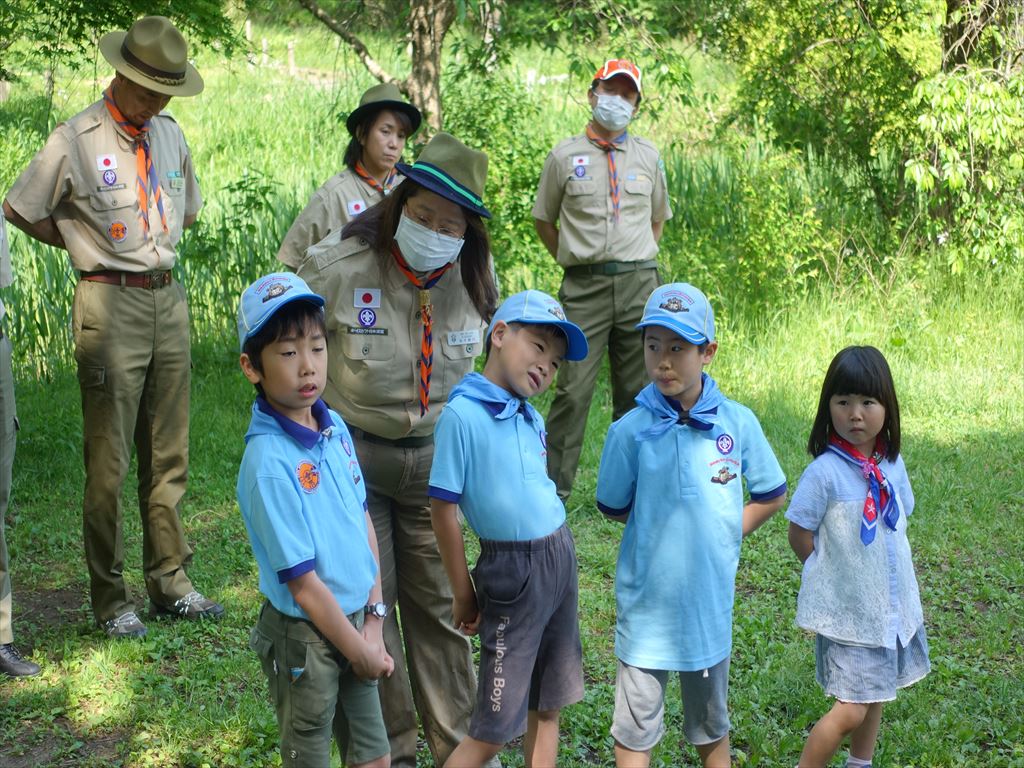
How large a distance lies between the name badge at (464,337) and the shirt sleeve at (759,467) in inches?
33.1

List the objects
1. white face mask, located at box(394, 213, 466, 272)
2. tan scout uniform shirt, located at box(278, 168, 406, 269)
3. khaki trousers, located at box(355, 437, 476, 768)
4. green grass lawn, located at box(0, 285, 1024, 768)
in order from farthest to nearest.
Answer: tan scout uniform shirt, located at box(278, 168, 406, 269) < green grass lawn, located at box(0, 285, 1024, 768) < khaki trousers, located at box(355, 437, 476, 768) < white face mask, located at box(394, 213, 466, 272)

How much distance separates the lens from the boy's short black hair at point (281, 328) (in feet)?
9.04

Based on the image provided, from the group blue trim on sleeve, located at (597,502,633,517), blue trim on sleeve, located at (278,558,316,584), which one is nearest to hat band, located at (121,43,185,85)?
A: blue trim on sleeve, located at (597,502,633,517)

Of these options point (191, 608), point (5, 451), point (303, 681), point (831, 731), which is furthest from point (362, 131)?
point (831, 731)

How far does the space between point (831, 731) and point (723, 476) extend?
0.84 m

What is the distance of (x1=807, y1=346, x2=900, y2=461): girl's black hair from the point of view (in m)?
3.36

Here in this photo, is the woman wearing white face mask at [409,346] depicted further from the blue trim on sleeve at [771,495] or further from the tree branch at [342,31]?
the tree branch at [342,31]

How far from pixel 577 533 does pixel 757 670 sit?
65.7 inches

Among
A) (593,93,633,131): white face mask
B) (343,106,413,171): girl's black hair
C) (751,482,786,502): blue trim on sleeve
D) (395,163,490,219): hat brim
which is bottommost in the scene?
(751,482,786,502): blue trim on sleeve

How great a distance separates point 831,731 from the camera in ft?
11.1

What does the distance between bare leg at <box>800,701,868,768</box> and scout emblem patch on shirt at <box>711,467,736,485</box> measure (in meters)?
0.76

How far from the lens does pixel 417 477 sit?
345 cm

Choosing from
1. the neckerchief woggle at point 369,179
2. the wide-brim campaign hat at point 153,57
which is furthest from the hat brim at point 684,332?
the neckerchief woggle at point 369,179

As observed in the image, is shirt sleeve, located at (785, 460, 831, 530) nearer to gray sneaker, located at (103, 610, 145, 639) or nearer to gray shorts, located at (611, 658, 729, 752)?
gray shorts, located at (611, 658, 729, 752)
